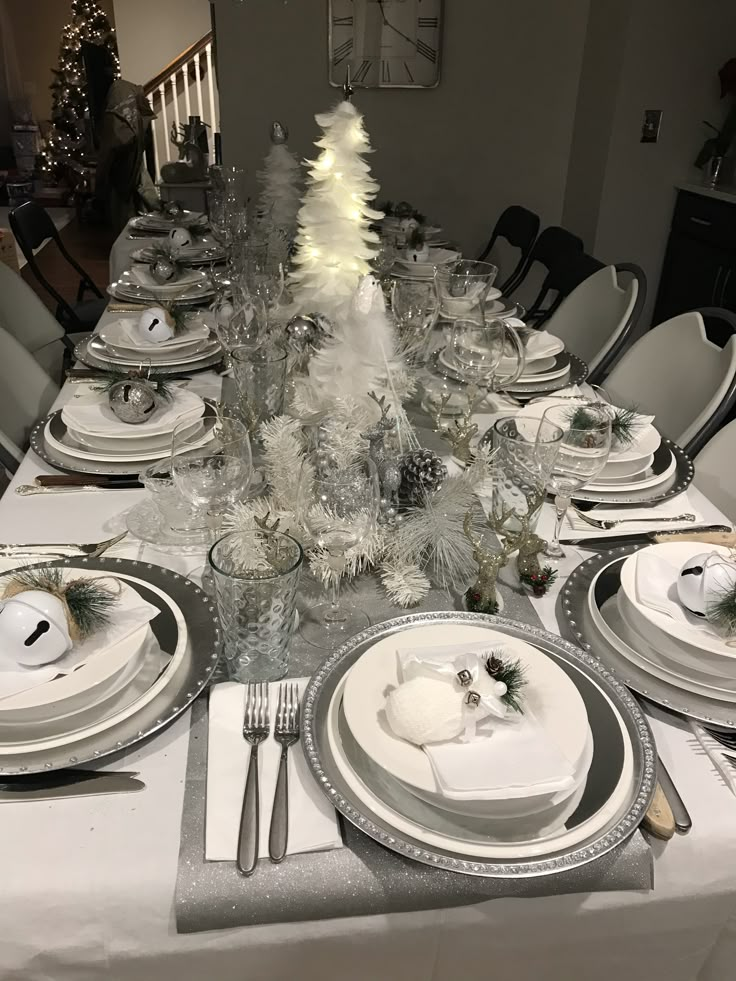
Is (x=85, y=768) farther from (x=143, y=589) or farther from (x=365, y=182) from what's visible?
(x=365, y=182)

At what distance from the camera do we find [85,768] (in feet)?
2.18

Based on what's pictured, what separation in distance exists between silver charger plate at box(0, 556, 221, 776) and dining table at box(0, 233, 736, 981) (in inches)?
0.9

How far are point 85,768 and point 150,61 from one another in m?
8.33

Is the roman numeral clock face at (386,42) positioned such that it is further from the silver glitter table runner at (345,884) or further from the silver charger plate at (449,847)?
the silver glitter table runner at (345,884)

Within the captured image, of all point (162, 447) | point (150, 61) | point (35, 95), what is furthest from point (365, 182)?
point (35, 95)

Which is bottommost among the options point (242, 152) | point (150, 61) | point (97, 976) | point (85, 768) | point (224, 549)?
point (97, 976)

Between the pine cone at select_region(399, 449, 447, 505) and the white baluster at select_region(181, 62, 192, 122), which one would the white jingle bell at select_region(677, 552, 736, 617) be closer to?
the pine cone at select_region(399, 449, 447, 505)

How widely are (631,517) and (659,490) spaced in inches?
3.6

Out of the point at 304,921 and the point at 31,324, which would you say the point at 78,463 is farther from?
the point at 31,324

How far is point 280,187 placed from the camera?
2.42 metres

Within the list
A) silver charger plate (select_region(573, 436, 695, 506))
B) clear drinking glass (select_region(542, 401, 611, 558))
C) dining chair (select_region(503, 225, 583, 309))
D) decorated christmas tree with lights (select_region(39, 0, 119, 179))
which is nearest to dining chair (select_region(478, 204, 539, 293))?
dining chair (select_region(503, 225, 583, 309))

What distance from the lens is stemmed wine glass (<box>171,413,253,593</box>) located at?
0.99 m

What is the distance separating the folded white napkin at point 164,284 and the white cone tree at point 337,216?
0.72 m

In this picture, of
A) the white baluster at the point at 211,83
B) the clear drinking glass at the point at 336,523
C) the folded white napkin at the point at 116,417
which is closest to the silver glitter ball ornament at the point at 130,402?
the folded white napkin at the point at 116,417
